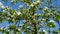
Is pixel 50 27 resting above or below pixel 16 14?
below

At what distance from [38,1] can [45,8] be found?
0.51 m

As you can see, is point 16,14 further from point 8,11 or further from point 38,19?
point 38,19

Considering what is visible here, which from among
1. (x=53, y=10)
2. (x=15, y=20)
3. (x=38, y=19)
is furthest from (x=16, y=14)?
(x=53, y=10)

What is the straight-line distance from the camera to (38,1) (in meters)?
10.8

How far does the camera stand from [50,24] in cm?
1020

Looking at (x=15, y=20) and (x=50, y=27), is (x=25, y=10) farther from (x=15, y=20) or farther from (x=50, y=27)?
(x=50, y=27)

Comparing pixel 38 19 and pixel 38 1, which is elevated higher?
pixel 38 1

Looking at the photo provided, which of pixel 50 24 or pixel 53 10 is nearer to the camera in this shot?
pixel 50 24

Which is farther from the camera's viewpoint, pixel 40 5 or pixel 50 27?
pixel 40 5

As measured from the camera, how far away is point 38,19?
35.2 feet

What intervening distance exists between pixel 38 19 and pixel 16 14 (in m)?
1.17

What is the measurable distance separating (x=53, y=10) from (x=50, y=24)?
1.33 m

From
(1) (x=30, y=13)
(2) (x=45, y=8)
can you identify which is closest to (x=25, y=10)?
(1) (x=30, y=13)

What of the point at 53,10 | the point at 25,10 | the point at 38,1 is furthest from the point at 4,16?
the point at 53,10
